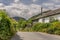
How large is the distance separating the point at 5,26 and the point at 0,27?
653mm

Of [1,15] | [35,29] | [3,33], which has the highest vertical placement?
[1,15]

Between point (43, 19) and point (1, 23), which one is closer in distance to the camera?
point (1, 23)

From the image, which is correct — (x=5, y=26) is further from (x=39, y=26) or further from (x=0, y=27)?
(x=39, y=26)

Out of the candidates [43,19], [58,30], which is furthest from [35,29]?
[58,30]

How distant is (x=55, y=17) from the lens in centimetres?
5384

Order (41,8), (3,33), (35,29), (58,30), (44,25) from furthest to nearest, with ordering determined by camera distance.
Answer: (41,8)
(35,29)
(44,25)
(58,30)
(3,33)

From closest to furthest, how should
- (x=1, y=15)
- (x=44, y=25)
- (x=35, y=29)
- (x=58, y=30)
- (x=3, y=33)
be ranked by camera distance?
(x=3, y=33) < (x=1, y=15) < (x=58, y=30) < (x=44, y=25) < (x=35, y=29)

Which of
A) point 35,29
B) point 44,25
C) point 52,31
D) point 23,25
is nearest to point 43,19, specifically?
point 23,25

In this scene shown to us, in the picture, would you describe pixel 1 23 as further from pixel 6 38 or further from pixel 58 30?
pixel 58 30

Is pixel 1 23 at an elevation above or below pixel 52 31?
above

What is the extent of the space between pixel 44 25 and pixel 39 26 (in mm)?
1899

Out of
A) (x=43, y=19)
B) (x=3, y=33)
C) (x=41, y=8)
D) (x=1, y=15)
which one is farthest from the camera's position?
(x=41, y=8)

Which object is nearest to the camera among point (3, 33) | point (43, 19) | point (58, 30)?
point (3, 33)

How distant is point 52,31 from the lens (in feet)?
123
